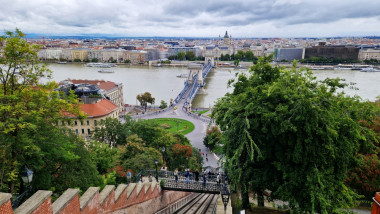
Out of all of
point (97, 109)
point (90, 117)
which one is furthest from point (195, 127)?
point (90, 117)

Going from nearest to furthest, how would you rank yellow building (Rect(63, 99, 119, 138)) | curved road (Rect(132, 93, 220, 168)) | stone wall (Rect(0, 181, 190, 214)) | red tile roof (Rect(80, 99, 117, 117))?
1. stone wall (Rect(0, 181, 190, 214))
2. curved road (Rect(132, 93, 220, 168))
3. yellow building (Rect(63, 99, 119, 138))
4. red tile roof (Rect(80, 99, 117, 117))

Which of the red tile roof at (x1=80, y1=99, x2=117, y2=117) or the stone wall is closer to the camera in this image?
the stone wall

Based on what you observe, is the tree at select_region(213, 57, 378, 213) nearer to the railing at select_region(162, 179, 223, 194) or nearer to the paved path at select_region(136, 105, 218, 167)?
the railing at select_region(162, 179, 223, 194)

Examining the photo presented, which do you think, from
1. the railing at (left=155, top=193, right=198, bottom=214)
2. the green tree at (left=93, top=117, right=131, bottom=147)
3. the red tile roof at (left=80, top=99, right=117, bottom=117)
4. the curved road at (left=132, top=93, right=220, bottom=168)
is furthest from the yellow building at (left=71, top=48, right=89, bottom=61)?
the railing at (left=155, top=193, right=198, bottom=214)

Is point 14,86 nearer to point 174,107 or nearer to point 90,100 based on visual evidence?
point 90,100

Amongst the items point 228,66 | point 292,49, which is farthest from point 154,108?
point 292,49
